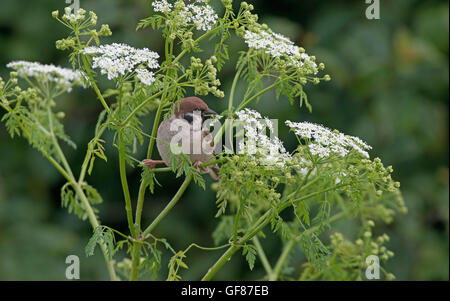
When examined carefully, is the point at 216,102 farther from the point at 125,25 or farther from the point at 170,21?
the point at 170,21

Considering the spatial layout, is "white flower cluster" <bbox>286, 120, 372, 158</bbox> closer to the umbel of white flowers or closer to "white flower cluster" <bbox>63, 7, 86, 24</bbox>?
the umbel of white flowers

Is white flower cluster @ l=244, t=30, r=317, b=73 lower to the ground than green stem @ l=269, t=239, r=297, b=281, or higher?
higher

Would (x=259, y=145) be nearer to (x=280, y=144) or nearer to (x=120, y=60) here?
(x=280, y=144)

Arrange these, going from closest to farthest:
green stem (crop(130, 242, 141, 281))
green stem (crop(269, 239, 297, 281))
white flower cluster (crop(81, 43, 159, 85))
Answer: white flower cluster (crop(81, 43, 159, 85))
green stem (crop(130, 242, 141, 281))
green stem (crop(269, 239, 297, 281))

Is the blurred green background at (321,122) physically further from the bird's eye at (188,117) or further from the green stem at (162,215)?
the green stem at (162,215)

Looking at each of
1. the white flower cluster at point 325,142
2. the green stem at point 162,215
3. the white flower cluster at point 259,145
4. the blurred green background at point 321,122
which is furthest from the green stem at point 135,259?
the blurred green background at point 321,122

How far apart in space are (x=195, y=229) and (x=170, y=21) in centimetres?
272

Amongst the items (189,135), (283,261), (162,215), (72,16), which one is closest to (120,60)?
(72,16)

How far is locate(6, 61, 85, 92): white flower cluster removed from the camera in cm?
176

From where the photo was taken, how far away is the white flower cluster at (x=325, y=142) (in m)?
1.46

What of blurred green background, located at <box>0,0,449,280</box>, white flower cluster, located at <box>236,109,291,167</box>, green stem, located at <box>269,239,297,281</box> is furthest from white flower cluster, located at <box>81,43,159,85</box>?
blurred green background, located at <box>0,0,449,280</box>

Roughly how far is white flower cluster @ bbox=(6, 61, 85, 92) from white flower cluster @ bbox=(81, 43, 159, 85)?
11.1 inches

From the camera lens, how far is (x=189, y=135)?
1.67 metres

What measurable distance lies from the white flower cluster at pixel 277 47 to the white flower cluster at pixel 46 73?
507mm
